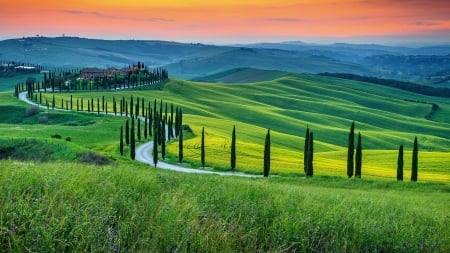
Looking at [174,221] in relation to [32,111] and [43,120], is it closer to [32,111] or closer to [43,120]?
[43,120]

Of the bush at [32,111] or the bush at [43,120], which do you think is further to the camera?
the bush at [32,111]

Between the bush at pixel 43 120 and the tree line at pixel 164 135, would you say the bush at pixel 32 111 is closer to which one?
the tree line at pixel 164 135

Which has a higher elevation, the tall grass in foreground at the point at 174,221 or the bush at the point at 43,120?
the tall grass in foreground at the point at 174,221

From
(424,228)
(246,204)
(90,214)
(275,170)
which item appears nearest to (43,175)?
(90,214)

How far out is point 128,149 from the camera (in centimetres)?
9906

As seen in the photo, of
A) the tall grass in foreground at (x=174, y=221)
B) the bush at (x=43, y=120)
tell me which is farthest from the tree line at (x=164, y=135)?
the tall grass in foreground at (x=174, y=221)

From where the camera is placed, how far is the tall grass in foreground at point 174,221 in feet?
31.9

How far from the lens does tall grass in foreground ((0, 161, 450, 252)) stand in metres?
9.73

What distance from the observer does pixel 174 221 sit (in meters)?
10.8

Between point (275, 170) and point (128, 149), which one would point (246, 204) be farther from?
point (128, 149)

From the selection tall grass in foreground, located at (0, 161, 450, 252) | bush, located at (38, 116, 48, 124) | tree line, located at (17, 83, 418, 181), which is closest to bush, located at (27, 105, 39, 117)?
tree line, located at (17, 83, 418, 181)

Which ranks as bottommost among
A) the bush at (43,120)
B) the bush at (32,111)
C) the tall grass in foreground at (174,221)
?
the bush at (43,120)

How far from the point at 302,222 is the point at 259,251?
5.95ft

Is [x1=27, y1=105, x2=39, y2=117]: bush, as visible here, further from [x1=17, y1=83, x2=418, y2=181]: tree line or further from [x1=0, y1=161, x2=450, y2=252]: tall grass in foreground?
[x1=0, y1=161, x2=450, y2=252]: tall grass in foreground
